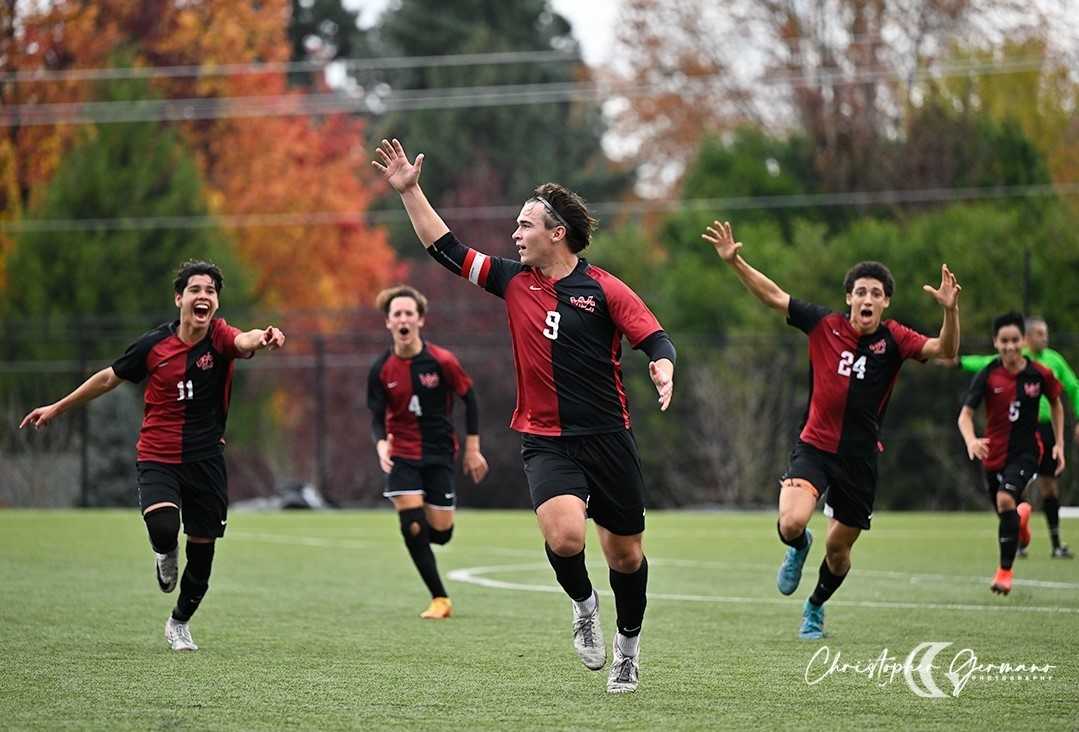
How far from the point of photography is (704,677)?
8094 millimetres

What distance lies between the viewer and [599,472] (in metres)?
7.56

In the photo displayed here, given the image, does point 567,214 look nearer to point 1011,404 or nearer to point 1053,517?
point 1011,404

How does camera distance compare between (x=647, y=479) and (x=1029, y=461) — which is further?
(x=647, y=479)

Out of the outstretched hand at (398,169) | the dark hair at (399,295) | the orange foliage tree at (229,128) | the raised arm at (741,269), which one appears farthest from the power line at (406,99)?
the outstretched hand at (398,169)

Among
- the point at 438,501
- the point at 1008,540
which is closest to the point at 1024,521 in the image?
the point at 1008,540

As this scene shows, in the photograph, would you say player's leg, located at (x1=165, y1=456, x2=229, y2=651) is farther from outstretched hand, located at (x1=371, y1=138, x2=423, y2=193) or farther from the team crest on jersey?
the team crest on jersey

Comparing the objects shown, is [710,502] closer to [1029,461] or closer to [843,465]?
[1029,461]

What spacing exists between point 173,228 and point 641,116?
50.4ft

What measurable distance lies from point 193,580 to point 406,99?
3803cm

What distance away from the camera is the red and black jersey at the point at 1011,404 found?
13328mm

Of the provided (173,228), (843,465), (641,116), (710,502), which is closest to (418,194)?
(843,465)

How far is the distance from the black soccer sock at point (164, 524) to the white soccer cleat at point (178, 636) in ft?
1.64

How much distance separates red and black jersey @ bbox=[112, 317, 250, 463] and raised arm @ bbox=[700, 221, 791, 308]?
2.79m

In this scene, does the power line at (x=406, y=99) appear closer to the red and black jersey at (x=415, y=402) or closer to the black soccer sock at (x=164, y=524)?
the red and black jersey at (x=415, y=402)
